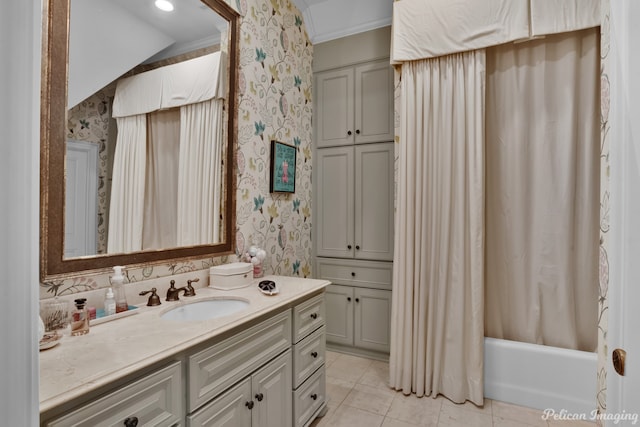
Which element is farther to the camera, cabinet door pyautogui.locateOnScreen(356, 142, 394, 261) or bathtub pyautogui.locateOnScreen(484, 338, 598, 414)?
cabinet door pyautogui.locateOnScreen(356, 142, 394, 261)

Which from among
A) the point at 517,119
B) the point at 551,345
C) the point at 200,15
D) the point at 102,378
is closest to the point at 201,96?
the point at 200,15

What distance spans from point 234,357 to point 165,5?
5.54ft

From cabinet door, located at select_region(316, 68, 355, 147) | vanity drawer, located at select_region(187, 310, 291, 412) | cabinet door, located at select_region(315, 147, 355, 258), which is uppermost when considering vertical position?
cabinet door, located at select_region(316, 68, 355, 147)

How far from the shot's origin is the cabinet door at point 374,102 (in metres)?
2.71

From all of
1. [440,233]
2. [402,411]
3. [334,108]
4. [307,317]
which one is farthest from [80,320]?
[334,108]

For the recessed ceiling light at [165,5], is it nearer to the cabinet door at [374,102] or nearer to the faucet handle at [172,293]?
the faucet handle at [172,293]

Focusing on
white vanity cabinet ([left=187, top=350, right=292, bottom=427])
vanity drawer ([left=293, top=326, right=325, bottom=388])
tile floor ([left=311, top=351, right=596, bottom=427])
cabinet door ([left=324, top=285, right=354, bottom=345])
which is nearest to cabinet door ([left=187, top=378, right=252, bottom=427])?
white vanity cabinet ([left=187, top=350, right=292, bottom=427])

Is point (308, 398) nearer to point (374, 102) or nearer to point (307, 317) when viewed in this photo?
point (307, 317)

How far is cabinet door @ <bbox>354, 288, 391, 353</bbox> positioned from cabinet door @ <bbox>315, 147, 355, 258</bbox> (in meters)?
0.38

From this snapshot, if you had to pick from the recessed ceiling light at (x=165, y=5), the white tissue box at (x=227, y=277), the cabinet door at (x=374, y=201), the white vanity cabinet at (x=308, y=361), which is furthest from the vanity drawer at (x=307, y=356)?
the recessed ceiling light at (x=165, y=5)

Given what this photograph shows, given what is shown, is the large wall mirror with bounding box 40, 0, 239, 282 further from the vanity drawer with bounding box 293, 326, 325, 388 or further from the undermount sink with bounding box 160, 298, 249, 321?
the vanity drawer with bounding box 293, 326, 325, 388

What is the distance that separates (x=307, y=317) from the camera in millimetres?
1791

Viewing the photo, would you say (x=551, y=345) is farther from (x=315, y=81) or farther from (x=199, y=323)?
(x=315, y=81)

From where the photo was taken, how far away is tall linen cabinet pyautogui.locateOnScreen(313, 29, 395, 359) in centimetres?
272
